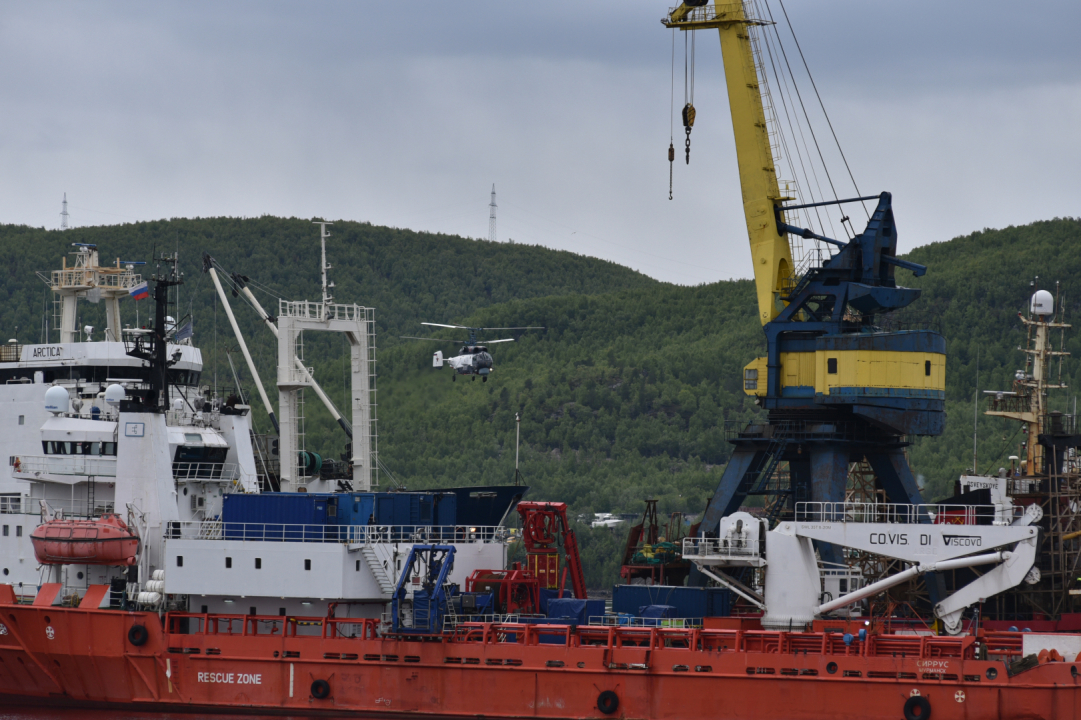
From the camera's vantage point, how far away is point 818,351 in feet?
133

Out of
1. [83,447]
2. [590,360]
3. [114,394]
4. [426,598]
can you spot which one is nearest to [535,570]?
[426,598]

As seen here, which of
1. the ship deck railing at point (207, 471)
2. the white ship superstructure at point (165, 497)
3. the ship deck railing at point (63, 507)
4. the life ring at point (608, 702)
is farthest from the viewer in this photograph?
the ship deck railing at point (63, 507)

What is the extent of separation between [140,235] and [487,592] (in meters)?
89.3

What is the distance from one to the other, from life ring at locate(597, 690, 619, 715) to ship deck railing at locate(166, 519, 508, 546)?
639cm

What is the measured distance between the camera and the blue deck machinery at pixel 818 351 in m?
40.0

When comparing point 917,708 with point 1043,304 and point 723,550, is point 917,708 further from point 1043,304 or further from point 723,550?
point 1043,304

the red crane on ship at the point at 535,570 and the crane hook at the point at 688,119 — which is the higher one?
the crane hook at the point at 688,119

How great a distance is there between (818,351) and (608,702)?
12.0 m

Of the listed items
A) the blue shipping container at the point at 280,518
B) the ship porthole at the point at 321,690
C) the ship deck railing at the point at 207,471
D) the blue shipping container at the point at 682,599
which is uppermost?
the ship deck railing at the point at 207,471

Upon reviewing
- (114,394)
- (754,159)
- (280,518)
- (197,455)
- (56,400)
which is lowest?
(280,518)

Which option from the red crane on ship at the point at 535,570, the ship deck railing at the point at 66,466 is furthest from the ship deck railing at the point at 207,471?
the red crane on ship at the point at 535,570

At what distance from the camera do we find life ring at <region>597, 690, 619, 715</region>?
34.6 metres

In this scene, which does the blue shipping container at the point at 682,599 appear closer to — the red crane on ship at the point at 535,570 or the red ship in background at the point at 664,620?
the red ship in background at the point at 664,620

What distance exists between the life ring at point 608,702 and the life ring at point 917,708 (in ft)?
22.0
